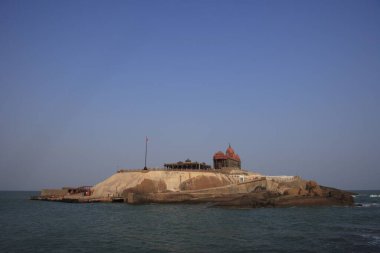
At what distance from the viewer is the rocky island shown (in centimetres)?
6812

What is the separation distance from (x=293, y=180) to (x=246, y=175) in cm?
1499

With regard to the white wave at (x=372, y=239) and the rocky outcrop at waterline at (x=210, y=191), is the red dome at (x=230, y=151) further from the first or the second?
the white wave at (x=372, y=239)

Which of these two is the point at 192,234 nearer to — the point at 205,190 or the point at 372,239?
the point at 372,239

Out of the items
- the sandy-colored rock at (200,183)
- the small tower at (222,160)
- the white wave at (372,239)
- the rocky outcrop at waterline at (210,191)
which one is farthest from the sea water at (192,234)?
the small tower at (222,160)

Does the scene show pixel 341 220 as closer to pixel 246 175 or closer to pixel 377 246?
pixel 377 246

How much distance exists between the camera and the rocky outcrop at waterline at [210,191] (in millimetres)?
67938

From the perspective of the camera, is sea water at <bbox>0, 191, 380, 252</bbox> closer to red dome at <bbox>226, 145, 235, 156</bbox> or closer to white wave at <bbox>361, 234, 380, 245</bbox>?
white wave at <bbox>361, 234, 380, 245</bbox>

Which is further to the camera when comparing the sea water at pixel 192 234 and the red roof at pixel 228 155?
the red roof at pixel 228 155

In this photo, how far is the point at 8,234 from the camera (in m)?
36.1

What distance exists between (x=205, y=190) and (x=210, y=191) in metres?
1.07

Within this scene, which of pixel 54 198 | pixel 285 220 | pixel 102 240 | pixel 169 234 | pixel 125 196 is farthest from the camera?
pixel 54 198

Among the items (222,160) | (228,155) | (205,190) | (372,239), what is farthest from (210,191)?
(372,239)

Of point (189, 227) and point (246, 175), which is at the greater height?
point (246, 175)

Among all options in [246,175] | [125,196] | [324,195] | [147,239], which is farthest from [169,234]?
[246,175]
